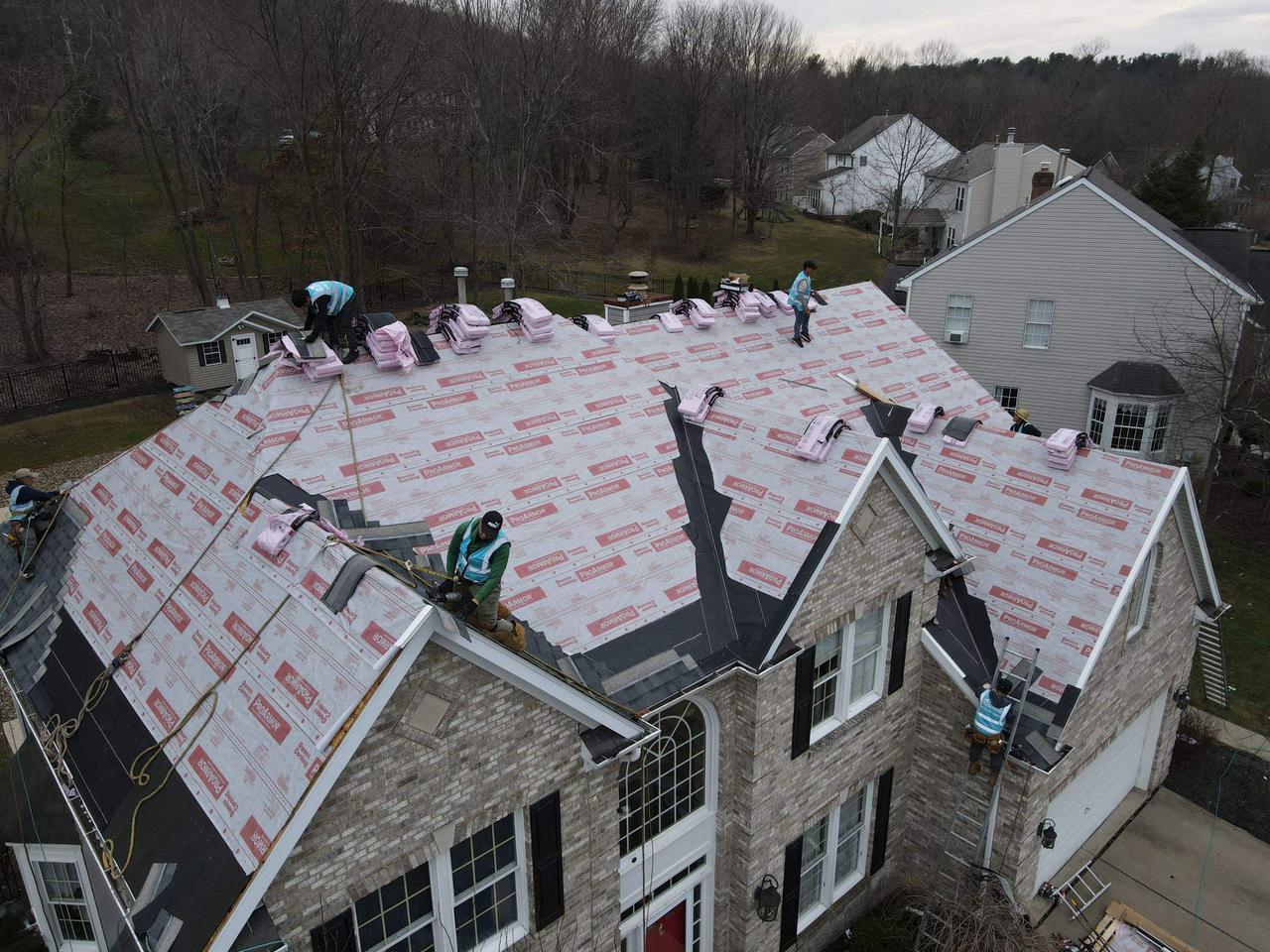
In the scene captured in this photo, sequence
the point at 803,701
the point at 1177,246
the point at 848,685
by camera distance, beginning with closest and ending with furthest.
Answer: the point at 803,701 → the point at 848,685 → the point at 1177,246

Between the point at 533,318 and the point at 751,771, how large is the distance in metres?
8.08

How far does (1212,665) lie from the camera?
22.9m

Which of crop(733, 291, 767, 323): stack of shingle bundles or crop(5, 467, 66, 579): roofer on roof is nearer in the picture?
A: crop(5, 467, 66, 579): roofer on roof

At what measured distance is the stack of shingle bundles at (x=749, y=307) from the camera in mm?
18266

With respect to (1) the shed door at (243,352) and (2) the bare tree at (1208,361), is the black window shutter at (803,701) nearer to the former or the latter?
(2) the bare tree at (1208,361)

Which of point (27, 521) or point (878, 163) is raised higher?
point (878, 163)

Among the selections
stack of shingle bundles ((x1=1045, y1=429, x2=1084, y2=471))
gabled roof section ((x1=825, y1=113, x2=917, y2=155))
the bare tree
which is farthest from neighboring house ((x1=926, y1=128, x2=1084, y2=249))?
stack of shingle bundles ((x1=1045, y1=429, x2=1084, y2=471))

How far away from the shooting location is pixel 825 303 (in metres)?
20.4

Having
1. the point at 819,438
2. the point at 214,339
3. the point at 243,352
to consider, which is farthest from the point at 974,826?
the point at 243,352

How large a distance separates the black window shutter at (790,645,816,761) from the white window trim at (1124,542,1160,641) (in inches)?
247

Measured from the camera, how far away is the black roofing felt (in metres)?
32.0

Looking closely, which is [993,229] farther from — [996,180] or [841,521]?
[996,180]

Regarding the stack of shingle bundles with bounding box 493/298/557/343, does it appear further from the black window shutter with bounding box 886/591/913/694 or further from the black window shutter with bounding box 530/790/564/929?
the black window shutter with bounding box 530/790/564/929

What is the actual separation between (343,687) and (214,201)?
57584mm
